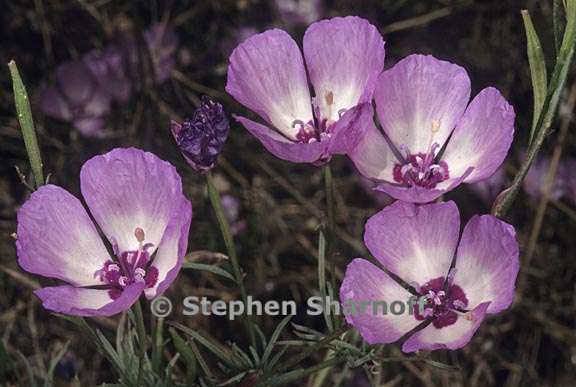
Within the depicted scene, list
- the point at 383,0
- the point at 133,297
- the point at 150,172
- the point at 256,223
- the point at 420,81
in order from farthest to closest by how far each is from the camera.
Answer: the point at 383,0
the point at 256,223
the point at 420,81
the point at 150,172
the point at 133,297

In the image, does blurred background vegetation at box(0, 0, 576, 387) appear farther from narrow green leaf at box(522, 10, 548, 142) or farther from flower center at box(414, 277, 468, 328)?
narrow green leaf at box(522, 10, 548, 142)

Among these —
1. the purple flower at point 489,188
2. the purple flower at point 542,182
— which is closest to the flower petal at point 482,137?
the purple flower at point 489,188

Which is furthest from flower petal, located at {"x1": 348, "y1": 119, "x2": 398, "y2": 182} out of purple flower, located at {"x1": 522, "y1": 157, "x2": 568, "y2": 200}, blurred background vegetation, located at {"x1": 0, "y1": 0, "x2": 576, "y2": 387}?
purple flower, located at {"x1": 522, "y1": 157, "x2": 568, "y2": 200}

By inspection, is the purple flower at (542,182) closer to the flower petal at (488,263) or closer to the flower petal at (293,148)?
the flower petal at (488,263)

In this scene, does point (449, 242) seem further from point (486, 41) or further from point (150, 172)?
point (486, 41)

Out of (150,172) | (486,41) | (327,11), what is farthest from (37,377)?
(486,41)

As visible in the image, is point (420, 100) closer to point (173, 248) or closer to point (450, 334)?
point (450, 334)

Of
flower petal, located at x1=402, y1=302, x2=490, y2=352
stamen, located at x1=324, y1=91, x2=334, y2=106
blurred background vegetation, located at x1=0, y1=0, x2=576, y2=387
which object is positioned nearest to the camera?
flower petal, located at x1=402, y1=302, x2=490, y2=352
